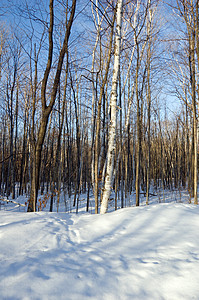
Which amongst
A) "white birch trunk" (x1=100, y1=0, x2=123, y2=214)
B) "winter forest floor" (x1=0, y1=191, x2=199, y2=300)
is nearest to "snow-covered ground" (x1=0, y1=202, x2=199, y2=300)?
"winter forest floor" (x1=0, y1=191, x2=199, y2=300)

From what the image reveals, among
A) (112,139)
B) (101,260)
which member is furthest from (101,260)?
(112,139)

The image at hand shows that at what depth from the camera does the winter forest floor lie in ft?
4.08

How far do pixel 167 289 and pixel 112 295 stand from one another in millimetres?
402

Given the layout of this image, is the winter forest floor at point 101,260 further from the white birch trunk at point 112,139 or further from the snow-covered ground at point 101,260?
the white birch trunk at point 112,139

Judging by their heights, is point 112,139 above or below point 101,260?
above

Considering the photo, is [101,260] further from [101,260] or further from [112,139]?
[112,139]

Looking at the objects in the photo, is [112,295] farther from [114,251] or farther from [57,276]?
[114,251]

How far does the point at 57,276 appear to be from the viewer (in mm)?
1360

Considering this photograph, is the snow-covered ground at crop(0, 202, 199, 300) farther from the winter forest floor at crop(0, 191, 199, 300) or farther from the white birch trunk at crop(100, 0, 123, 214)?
the white birch trunk at crop(100, 0, 123, 214)

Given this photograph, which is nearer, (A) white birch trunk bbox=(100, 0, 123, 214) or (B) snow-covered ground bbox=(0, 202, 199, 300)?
→ (B) snow-covered ground bbox=(0, 202, 199, 300)

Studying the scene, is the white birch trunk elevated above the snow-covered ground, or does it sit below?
above

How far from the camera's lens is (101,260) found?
168 centimetres

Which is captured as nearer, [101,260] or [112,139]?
[101,260]

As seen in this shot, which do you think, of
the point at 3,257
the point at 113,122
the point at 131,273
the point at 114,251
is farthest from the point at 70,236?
the point at 113,122
